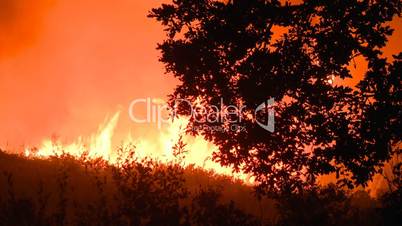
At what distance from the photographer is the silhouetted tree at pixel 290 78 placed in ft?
33.0

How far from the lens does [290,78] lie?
10625 mm

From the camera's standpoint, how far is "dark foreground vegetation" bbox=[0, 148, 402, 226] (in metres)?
10.1

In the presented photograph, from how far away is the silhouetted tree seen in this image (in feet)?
33.0

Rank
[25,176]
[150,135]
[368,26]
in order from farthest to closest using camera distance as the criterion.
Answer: [150,135] < [25,176] < [368,26]

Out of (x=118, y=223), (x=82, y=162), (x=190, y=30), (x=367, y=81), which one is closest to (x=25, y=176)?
(x=82, y=162)

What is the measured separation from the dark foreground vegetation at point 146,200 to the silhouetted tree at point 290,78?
1.18 m

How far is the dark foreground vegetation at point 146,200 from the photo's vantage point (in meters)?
10.1

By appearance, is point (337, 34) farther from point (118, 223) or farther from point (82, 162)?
Answer: point (82, 162)

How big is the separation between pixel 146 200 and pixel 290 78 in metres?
4.48

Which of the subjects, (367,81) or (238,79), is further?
(238,79)

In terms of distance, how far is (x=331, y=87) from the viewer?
35.2 feet

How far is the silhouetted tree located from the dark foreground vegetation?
118 cm

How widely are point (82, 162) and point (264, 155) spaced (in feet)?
42.8

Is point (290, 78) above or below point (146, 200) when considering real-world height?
above
